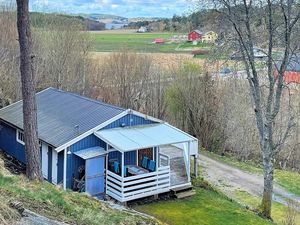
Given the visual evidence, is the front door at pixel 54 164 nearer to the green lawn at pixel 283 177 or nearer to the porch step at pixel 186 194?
the porch step at pixel 186 194

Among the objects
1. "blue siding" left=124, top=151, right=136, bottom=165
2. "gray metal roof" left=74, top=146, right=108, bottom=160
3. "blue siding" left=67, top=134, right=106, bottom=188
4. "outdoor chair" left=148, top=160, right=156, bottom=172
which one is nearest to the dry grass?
"gray metal roof" left=74, top=146, right=108, bottom=160

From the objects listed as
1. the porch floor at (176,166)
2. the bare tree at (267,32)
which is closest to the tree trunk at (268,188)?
the bare tree at (267,32)

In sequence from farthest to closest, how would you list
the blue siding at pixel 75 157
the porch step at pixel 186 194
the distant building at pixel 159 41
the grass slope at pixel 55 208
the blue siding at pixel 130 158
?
the distant building at pixel 159 41, the blue siding at pixel 130 158, the porch step at pixel 186 194, the blue siding at pixel 75 157, the grass slope at pixel 55 208

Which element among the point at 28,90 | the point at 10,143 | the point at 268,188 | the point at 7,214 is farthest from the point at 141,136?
the point at 7,214

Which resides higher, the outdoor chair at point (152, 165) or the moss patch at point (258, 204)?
the outdoor chair at point (152, 165)

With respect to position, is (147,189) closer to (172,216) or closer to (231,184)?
(172,216)

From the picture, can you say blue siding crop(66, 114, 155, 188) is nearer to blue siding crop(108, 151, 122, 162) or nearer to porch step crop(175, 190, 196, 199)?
blue siding crop(108, 151, 122, 162)
